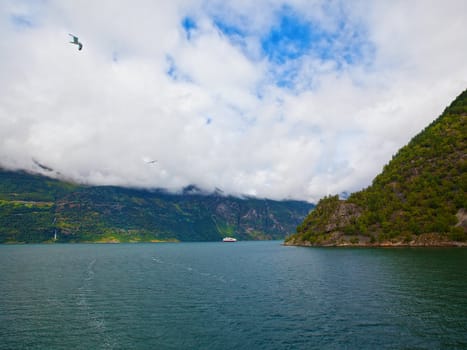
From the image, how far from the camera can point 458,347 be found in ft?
150

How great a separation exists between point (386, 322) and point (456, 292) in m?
34.2

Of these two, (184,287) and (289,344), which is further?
(184,287)

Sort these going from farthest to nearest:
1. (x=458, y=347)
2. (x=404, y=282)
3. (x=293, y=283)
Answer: (x=293, y=283) < (x=404, y=282) < (x=458, y=347)

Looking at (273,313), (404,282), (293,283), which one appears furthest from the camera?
(293,283)

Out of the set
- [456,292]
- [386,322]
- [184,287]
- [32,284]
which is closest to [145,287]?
[184,287]

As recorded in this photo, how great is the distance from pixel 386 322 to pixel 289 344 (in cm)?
2169

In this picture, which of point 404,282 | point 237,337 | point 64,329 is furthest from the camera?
point 404,282

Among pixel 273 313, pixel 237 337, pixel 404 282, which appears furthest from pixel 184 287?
pixel 404 282

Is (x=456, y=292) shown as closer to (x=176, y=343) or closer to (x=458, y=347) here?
(x=458, y=347)

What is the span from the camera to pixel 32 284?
338 ft

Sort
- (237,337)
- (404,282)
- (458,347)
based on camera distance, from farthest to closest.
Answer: (404,282), (237,337), (458,347)

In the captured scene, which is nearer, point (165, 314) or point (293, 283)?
point (165, 314)

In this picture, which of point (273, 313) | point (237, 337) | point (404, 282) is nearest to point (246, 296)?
point (273, 313)

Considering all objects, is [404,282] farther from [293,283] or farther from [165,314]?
[165,314]
